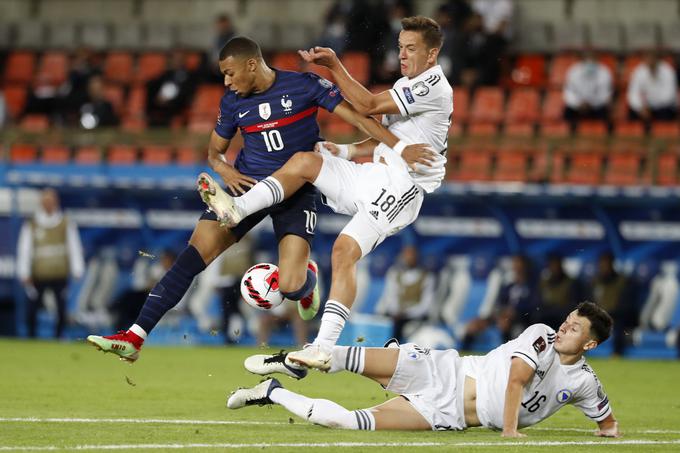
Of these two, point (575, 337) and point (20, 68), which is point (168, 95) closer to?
point (20, 68)

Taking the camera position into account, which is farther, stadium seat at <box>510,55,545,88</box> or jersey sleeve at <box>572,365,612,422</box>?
stadium seat at <box>510,55,545,88</box>

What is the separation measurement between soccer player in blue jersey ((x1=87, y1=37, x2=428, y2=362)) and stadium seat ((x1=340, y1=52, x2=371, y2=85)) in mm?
10589

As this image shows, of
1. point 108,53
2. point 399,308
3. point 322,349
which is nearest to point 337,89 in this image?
point 322,349

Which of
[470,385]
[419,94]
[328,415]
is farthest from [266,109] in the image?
[470,385]

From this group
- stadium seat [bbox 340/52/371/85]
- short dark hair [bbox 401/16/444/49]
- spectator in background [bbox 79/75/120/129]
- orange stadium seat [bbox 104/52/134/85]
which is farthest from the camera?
orange stadium seat [bbox 104/52/134/85]

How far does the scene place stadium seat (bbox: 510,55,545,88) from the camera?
21.4 metres

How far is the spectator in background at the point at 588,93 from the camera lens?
19.4 metres

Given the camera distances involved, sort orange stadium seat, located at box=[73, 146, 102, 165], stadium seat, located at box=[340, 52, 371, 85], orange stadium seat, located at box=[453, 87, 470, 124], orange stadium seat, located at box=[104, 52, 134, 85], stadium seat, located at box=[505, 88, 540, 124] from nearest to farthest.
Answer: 1. stadium seat, located at box=[505, 88, 540, 124]
2. orange stadium seat, located at box=[453, 87, 470, 124]
3. orange stadium seat, located at box=[73, 146, 102, 165]
4. stadium seat, located at box=[340, 52, 371, 85]
5. orange stadium seat, located at box=[104, 52, 134, 85]

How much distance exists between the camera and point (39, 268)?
760 inches

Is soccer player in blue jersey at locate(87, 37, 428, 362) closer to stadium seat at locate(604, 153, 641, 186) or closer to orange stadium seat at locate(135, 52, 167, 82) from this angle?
stadium seat at locate(604, 153, 641, 186)

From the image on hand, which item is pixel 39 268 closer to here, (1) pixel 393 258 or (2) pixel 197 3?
(1) pixel 393 258

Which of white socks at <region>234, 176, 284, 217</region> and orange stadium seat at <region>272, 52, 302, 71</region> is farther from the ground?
orange stadium seat at <region>272, 52, 302, 71</region>

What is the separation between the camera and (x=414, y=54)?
9.88 meters

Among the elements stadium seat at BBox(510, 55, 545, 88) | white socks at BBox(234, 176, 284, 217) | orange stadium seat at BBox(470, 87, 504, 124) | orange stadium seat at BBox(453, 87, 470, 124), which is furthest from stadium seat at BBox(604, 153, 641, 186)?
white socks at BBox(234, 176, 284, 217)
